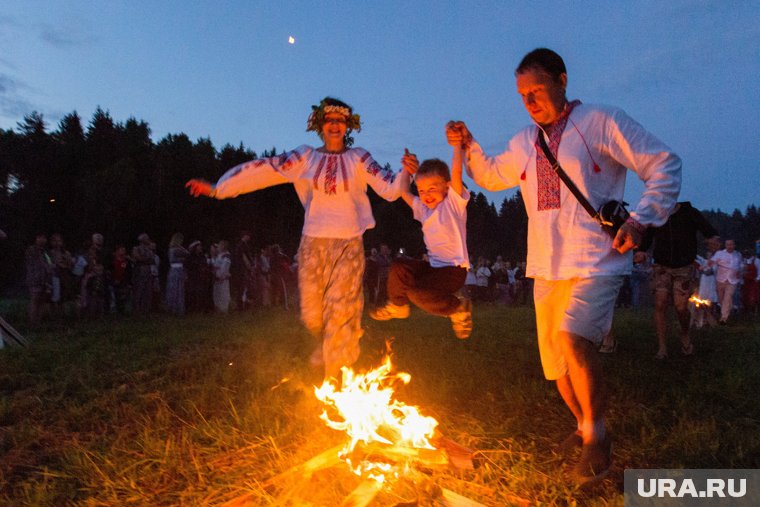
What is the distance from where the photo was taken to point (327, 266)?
195 inches

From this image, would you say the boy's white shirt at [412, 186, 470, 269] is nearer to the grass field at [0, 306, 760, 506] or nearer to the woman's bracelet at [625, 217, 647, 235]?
the grass field at [0, 306, 760, 506]

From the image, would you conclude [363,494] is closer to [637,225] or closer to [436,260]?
[637,225]

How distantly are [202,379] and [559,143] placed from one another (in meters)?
4.39

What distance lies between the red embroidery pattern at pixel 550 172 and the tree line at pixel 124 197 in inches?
886

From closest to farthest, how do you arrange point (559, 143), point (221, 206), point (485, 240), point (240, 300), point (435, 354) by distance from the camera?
point (559, 143)
point (435, 354)
point (240, 300)
point (221, 206)
point (485, 240)

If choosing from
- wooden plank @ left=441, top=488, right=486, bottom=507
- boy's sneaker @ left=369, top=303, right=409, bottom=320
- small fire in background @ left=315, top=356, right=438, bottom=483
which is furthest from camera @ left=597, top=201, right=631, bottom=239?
boy's sneaker @ left=369, top=303, right=409, bottom=320

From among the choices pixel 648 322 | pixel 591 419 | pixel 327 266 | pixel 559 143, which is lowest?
pixel 648 322

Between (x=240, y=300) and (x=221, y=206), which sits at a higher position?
(x=221, y=206)

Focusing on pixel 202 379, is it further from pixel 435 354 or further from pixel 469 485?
pixel 469 485

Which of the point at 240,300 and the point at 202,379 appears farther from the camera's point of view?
the point at 240,300

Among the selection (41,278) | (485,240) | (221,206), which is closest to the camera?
(41,278)

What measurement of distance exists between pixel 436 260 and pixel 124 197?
88.6 ft

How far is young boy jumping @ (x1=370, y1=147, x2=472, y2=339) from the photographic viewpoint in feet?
16.5

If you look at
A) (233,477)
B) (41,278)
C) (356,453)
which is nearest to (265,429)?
(233,477)
